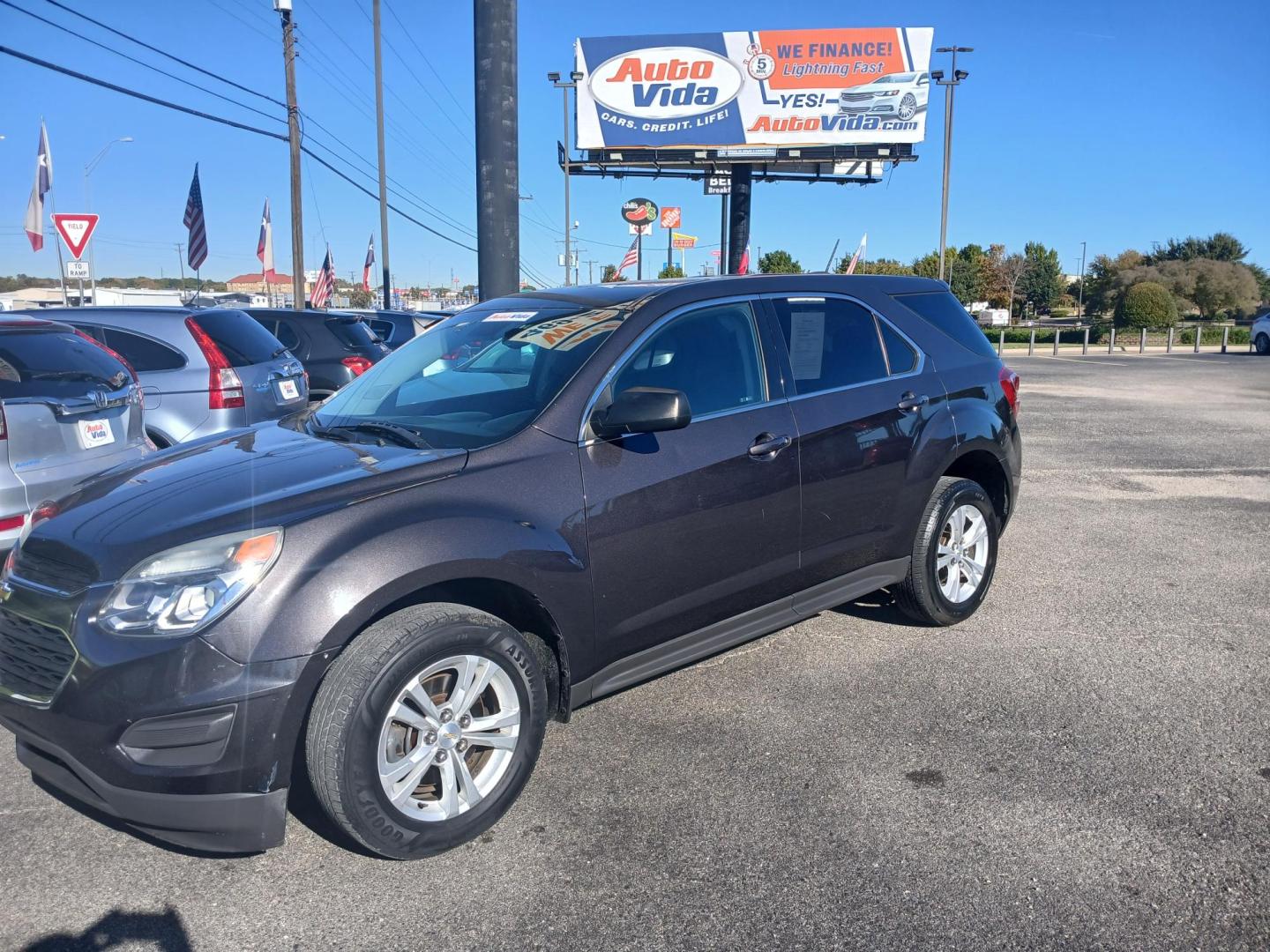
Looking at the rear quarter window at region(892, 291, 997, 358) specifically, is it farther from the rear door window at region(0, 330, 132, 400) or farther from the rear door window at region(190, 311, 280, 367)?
the rear door window at region(190, 311, 280, 367)

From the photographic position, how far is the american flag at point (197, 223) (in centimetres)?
2070

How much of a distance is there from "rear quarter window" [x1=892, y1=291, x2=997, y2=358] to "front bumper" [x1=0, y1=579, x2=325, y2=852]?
365 centimetres

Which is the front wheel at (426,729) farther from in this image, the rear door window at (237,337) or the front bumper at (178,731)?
the rear door window at (237,337)

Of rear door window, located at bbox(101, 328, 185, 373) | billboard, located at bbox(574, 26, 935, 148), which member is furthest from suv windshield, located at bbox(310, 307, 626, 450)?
billboard, located at bbox(574, 26, 935, 148)

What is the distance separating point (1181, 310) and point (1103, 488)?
6094cm

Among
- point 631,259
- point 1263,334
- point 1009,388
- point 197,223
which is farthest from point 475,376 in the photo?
point 1263,334

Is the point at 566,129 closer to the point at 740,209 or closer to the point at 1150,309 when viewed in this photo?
the point at 740,209

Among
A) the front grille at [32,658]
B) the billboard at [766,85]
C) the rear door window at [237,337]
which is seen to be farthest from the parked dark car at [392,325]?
the billboard at [766,85]

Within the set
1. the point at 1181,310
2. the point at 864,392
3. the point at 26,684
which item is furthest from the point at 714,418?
the point at 1181,310

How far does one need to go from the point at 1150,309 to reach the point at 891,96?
2358 centimetres

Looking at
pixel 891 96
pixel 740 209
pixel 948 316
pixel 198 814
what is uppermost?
pixel 891 96

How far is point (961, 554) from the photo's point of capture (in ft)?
16.8

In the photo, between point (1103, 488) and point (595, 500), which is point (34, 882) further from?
point (1103, 488)

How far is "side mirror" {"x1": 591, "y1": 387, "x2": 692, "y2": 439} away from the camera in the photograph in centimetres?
341
